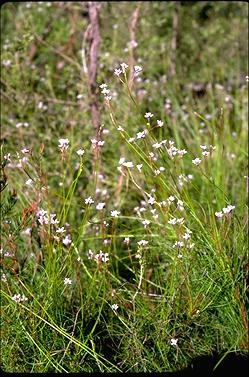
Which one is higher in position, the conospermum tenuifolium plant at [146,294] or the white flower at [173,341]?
the conospermum tenuifolium plant at [146,294]

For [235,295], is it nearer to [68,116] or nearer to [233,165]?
[233,165]

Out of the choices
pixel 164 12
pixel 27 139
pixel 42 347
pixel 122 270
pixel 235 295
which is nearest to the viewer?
pixel 42 347

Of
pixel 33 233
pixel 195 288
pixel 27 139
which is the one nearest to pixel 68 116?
pixel 27 139

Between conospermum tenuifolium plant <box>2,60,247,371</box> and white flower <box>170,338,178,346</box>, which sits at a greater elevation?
conospermum tenuifolium plant <box>2,60,247,371</box>

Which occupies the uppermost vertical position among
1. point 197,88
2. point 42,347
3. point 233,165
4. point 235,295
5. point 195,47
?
point 195,47

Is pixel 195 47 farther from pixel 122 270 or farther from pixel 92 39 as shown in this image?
pixel 122 270

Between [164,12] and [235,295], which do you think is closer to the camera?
[235,295]

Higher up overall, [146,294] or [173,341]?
[146,294]

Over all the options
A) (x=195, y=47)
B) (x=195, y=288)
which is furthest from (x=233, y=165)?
(x=195, y=47)

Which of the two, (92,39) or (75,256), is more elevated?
(92,39)

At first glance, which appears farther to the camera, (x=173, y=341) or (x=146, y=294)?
(x=146, y=294)

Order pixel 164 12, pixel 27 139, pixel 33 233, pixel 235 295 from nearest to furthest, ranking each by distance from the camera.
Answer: pixel 235 295, pixel 33 233, pixel 27 139, pixel 164 12
